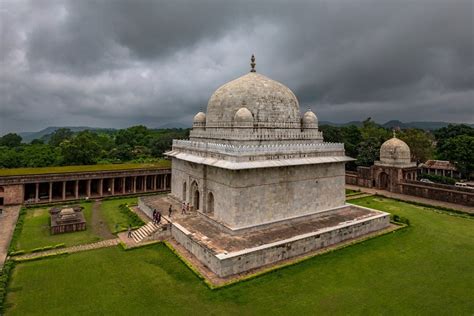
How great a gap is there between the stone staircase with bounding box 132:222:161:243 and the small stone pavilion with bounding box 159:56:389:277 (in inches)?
49.8

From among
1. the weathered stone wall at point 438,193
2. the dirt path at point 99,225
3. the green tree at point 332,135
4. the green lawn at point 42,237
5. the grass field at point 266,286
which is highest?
the green tree at point 332,135

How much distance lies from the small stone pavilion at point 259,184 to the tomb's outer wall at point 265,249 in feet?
0.15

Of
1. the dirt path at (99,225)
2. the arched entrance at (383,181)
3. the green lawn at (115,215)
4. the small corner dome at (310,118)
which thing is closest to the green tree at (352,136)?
the arched entrance at (383,181)

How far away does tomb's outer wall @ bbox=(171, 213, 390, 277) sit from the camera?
13.6 m

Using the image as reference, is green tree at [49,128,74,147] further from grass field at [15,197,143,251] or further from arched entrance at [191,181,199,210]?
arched entrance at [191,181,199,210]

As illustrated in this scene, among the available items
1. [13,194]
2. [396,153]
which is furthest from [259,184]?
[396,153]

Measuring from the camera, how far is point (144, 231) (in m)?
18.6

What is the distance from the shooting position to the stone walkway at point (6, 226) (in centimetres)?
1627

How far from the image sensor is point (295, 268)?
14.4 m

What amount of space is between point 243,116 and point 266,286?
1002 cm

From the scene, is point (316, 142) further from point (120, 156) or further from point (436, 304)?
point (120, 156)

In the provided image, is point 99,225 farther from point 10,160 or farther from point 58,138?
point 58,138

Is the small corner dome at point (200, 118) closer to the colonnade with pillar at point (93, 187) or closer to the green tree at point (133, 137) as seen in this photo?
the colonnade with pillar at point (93, 187)

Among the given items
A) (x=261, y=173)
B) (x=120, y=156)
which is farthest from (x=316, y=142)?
(x=120, y=156)
